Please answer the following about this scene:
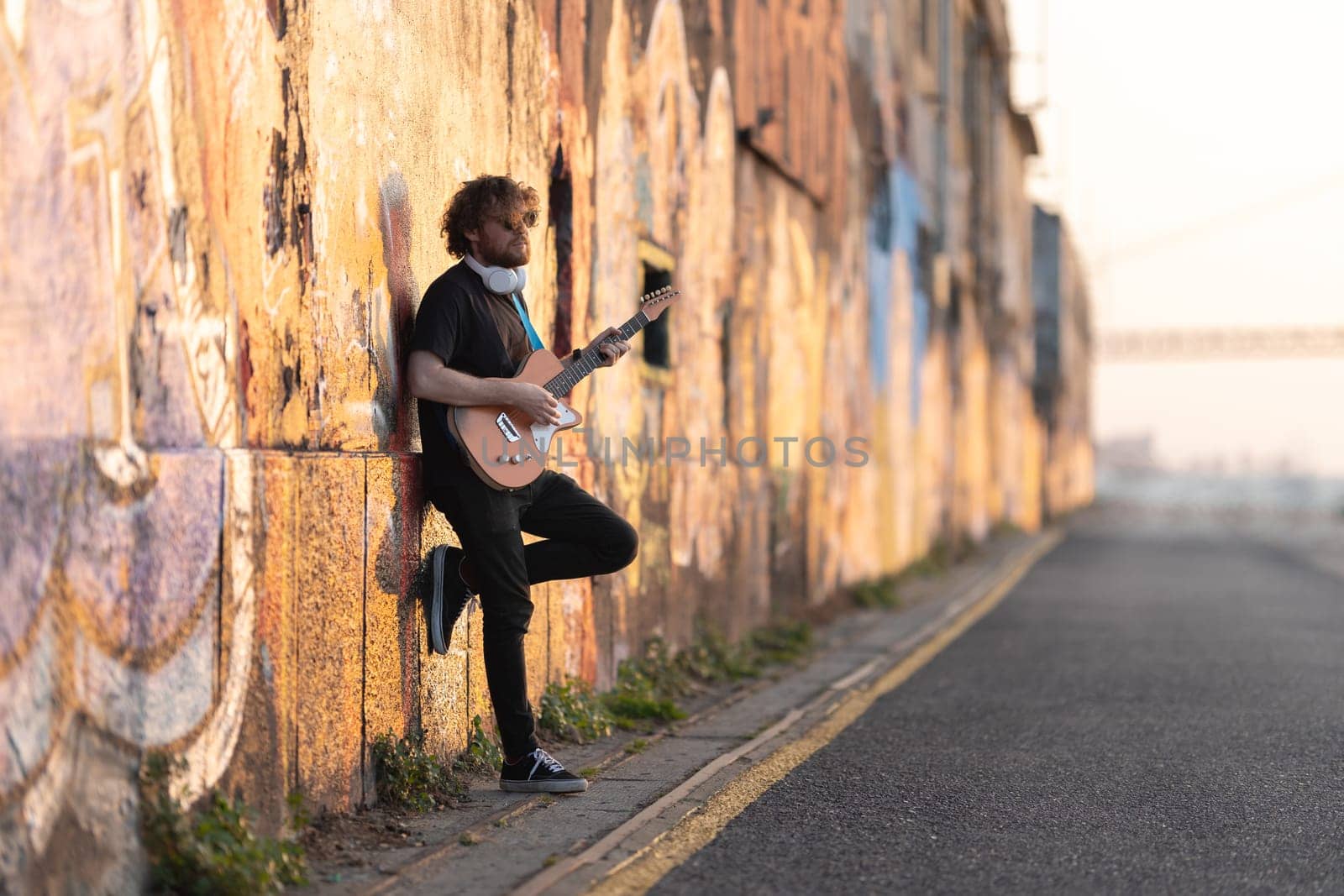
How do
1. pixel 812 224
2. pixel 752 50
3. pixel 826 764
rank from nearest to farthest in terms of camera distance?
pixel 826 764
pixel 752 50
pixel 812 224

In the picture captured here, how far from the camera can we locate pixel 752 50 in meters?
11.0

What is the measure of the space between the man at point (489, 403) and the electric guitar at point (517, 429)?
0.04m

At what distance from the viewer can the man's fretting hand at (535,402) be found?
17.0 ft

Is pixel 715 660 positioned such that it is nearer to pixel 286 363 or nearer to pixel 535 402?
pixel 535 402

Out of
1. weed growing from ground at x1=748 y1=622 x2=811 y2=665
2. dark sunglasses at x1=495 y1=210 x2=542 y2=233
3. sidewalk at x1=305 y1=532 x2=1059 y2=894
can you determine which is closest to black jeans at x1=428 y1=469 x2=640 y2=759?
sidewalk at x1=305 y1=532 x2=1059 y2=894

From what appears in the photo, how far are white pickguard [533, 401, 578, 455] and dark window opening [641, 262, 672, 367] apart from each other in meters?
3.45

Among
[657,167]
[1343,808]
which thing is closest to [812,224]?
[657,167]

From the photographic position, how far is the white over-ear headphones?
5.32 meters

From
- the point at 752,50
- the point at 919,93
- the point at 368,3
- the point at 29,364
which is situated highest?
the point at 919,93

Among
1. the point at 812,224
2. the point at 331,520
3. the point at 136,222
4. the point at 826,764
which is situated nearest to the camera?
the point at 136,222

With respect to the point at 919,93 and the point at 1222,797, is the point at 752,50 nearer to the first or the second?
the point at 1222,797

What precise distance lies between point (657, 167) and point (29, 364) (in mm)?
5591

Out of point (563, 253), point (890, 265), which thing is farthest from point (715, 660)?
point (890, 265)

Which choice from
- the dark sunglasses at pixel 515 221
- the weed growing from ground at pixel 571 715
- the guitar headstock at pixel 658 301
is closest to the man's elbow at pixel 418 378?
the dark sunglasses at pixel 515 221
